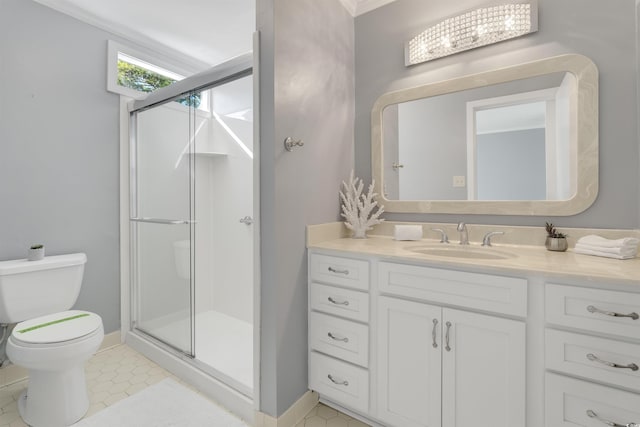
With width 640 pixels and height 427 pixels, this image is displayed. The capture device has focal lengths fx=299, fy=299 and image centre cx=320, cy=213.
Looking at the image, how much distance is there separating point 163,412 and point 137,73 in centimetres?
245

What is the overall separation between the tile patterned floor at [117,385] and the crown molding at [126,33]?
93.1 inches

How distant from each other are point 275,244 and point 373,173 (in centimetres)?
91

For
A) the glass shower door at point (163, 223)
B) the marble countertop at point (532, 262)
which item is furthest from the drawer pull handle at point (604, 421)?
the glass shower door at point (163, 223)

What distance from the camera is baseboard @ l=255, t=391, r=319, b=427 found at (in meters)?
1.44

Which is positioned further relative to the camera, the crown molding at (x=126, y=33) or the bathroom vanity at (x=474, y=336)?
the crown molding at (x=126, y=33)

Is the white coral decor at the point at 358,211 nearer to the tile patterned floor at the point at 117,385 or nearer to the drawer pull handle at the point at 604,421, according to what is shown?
the tile patterned floor at the point at 117,385

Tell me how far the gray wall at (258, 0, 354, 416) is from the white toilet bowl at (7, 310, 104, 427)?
924 millimetres

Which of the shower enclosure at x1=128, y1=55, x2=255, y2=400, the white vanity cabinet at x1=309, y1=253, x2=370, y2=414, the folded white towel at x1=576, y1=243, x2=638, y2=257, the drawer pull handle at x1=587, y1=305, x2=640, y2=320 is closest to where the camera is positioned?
the drawer pull handle at x1=587, y1=305, x2=640, y2=320

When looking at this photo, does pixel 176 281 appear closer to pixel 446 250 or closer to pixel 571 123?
pixel 446 250

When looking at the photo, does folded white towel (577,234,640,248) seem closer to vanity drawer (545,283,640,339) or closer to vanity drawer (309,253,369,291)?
vanity drawer (545,283,640,339)

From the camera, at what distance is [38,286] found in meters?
1.74

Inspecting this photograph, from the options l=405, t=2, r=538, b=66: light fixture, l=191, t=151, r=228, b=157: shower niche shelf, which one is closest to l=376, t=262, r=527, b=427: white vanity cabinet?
l=405, t=2, r=538, b=66: light fixture

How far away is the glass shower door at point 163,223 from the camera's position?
2.14 metres

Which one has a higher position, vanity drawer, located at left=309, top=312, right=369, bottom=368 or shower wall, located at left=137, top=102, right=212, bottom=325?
shower wall, located at left=137, top=102, right=212, bottom=325
